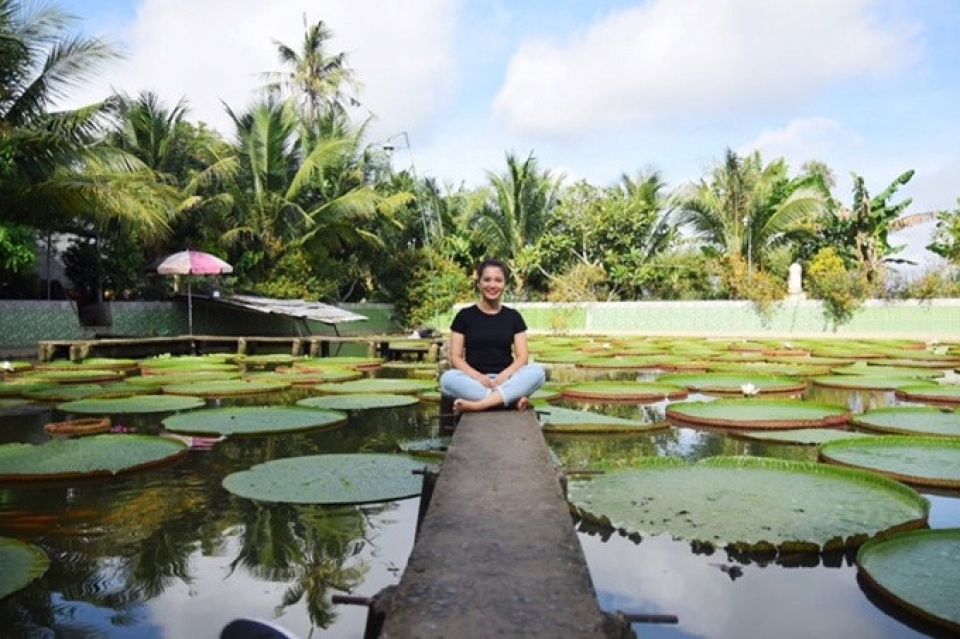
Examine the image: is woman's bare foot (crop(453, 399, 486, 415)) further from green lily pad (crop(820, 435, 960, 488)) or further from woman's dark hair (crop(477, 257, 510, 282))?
green lily pad (crop(820, 435, 960, 488))

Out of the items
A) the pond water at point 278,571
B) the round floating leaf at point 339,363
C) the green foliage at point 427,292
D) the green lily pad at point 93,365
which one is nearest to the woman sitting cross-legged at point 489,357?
the pond water at point 278,571

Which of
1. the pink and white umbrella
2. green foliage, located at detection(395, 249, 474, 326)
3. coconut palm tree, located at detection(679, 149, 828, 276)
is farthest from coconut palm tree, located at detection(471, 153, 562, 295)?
the pink and white umbrella

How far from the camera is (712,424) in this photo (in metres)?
5.63

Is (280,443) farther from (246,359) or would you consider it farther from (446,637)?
(246,359)

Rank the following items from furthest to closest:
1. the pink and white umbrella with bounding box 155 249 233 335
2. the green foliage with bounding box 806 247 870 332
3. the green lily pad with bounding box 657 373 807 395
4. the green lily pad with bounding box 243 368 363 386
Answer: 1. the green foliage with bounding box 806 247 870 332
2. the pink and white umbrella with bounding box 155 249 233 335
3. the green lily pad with bounding box 243 368 363 386
4. the green lily pad with bounding box 657 373 807 395

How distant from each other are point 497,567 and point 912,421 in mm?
4951

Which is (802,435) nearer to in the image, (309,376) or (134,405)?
(134,405)

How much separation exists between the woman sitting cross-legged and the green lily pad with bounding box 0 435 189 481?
175 cm

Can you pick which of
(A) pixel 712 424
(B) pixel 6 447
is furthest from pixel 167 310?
(A) pixel 712 424

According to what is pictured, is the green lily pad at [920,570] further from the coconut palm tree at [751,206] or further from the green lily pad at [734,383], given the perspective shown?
the coconut palm tree at [751,206]

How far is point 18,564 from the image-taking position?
2.57 meters

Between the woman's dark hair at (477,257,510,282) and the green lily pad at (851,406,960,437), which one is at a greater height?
the woman's dark hair at (477,257,510,282)

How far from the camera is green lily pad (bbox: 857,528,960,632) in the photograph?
87.6 inches

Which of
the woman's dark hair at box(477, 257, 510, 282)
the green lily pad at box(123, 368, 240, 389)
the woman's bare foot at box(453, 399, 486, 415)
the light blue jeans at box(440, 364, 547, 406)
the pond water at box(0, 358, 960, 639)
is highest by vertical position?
the woman's dark hair at box(477, 257, 510, 282)
